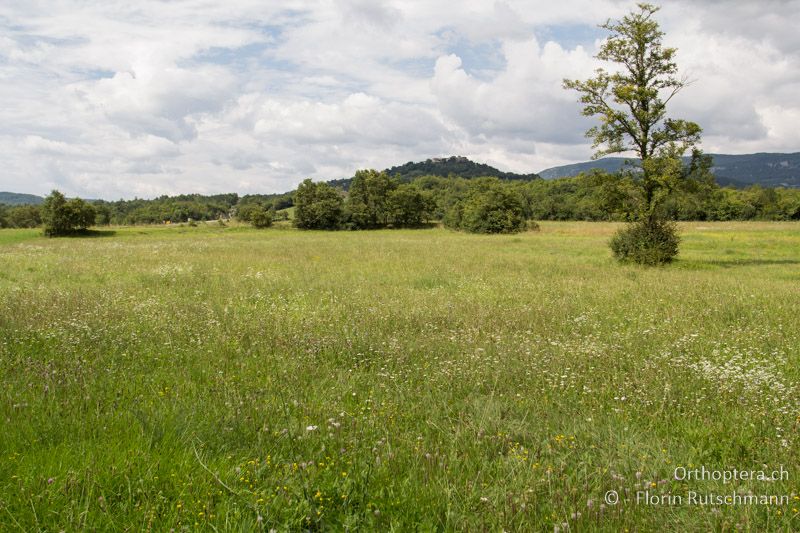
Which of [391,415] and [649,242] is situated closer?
[391,415]

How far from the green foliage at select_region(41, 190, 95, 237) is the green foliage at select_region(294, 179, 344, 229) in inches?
1295

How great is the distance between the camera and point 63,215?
215 ft

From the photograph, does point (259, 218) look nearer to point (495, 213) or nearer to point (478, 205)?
point (478, 205)

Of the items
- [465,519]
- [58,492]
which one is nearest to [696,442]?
[465,519]

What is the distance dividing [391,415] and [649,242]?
25.5 metres

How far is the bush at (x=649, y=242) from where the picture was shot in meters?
25.8

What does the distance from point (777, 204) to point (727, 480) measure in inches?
5708

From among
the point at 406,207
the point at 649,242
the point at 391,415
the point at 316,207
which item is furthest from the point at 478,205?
the point at 391,415

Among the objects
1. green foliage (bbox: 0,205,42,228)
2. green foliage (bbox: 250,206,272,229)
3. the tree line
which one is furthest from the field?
green foliage (bbox: 0,205,42,228)

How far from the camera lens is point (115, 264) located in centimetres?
2261

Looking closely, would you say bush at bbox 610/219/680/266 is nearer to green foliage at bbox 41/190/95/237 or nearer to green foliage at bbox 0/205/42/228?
green foliage at bbox 41/190/95/237

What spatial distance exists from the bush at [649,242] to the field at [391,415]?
14.3 meters

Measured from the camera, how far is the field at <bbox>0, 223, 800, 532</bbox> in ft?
11.4

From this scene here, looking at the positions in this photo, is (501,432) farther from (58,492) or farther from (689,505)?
(58,492)
